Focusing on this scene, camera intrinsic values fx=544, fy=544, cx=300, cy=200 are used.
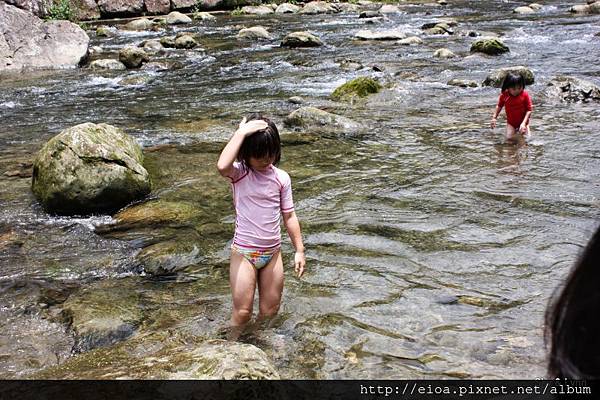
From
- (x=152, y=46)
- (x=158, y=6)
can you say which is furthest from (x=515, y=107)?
(x=158, y=6)

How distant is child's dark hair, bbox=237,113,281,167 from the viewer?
350cm

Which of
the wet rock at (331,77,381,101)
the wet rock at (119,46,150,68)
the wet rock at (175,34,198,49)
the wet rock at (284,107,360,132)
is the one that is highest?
the wet rock at (175,34,198,49)

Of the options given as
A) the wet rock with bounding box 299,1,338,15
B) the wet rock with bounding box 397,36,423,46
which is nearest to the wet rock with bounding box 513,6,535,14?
the wet rock with bounding box 397,36,423,46

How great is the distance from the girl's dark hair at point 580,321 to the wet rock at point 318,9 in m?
33.7

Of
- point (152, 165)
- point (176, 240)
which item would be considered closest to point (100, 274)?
point (176, 240)

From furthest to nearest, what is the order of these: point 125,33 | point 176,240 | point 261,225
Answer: point 125,33 → point 176,240 → point 261,225

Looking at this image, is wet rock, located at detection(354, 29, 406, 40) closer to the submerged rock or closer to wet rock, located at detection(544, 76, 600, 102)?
the submerged rock

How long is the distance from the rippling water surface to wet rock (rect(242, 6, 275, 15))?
73.4ft

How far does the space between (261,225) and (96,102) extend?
9962mm

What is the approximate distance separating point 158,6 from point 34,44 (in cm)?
1647

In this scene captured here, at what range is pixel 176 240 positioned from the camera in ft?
18.2

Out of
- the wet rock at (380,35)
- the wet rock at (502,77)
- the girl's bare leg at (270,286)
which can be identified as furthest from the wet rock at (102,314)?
the wet rock at (380,35)

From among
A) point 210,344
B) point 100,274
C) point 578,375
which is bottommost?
point 100,274

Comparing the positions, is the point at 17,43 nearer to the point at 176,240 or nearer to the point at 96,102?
the point at 96,102
